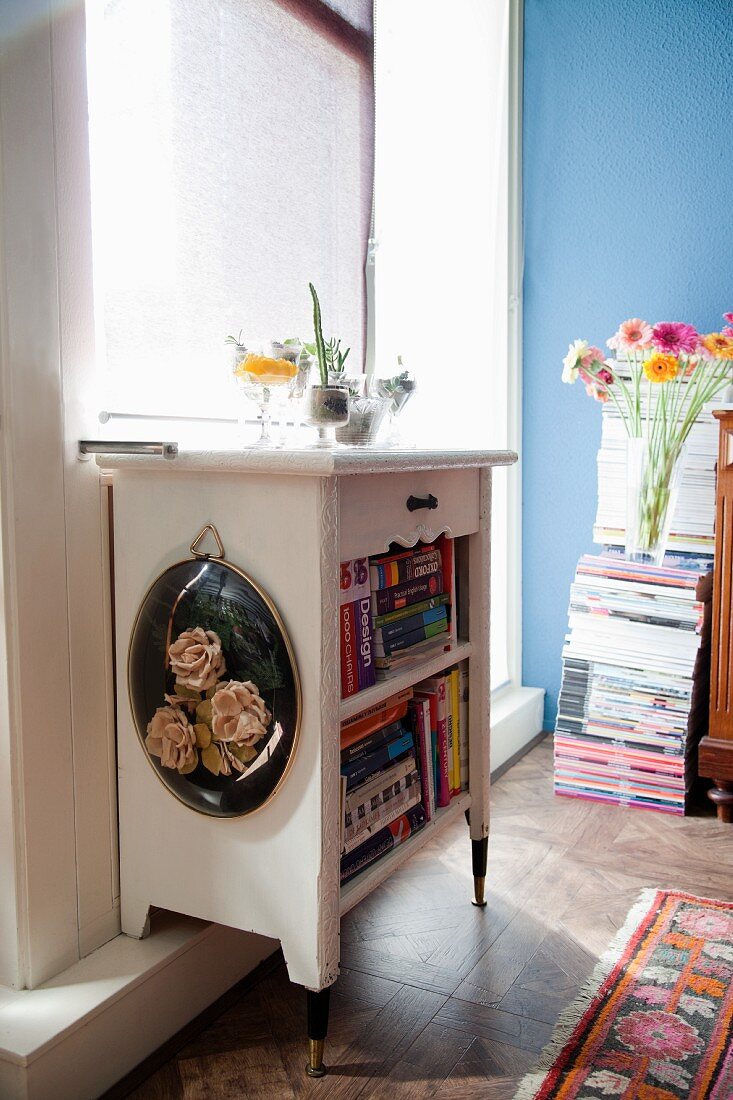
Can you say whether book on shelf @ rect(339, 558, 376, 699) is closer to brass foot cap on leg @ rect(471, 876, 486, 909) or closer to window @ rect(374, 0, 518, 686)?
brass foot cap on leg @ rect(471, 876, 486, 909)

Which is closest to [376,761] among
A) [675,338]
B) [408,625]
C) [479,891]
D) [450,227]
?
[408,625]

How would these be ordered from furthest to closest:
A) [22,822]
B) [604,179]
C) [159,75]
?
[604,179], [159,75], [22,822]

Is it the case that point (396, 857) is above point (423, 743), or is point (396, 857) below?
below

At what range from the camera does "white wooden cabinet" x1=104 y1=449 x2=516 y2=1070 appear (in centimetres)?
147

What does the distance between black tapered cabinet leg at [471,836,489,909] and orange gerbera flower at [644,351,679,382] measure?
1.32 meters

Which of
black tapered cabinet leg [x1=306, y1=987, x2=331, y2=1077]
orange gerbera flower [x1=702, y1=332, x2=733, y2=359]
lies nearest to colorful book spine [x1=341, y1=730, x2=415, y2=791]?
black tapered cabinet leg [x1=306, y1=987, x2=331, y2=1077]

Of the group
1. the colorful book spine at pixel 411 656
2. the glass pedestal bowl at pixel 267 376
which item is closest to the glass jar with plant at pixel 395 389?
the glass pedestal bowl at pixel 267 376

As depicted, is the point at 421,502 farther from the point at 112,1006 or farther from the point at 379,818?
the point at 112,1006

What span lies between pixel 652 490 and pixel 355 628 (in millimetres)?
1394

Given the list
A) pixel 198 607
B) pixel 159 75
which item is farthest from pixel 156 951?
pixel 159 75

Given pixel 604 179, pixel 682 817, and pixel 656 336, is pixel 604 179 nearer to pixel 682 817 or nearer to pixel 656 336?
pixel 656 336

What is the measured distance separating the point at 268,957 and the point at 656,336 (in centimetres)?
184

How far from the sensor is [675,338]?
269 centimetres

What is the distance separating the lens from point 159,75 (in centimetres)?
184
